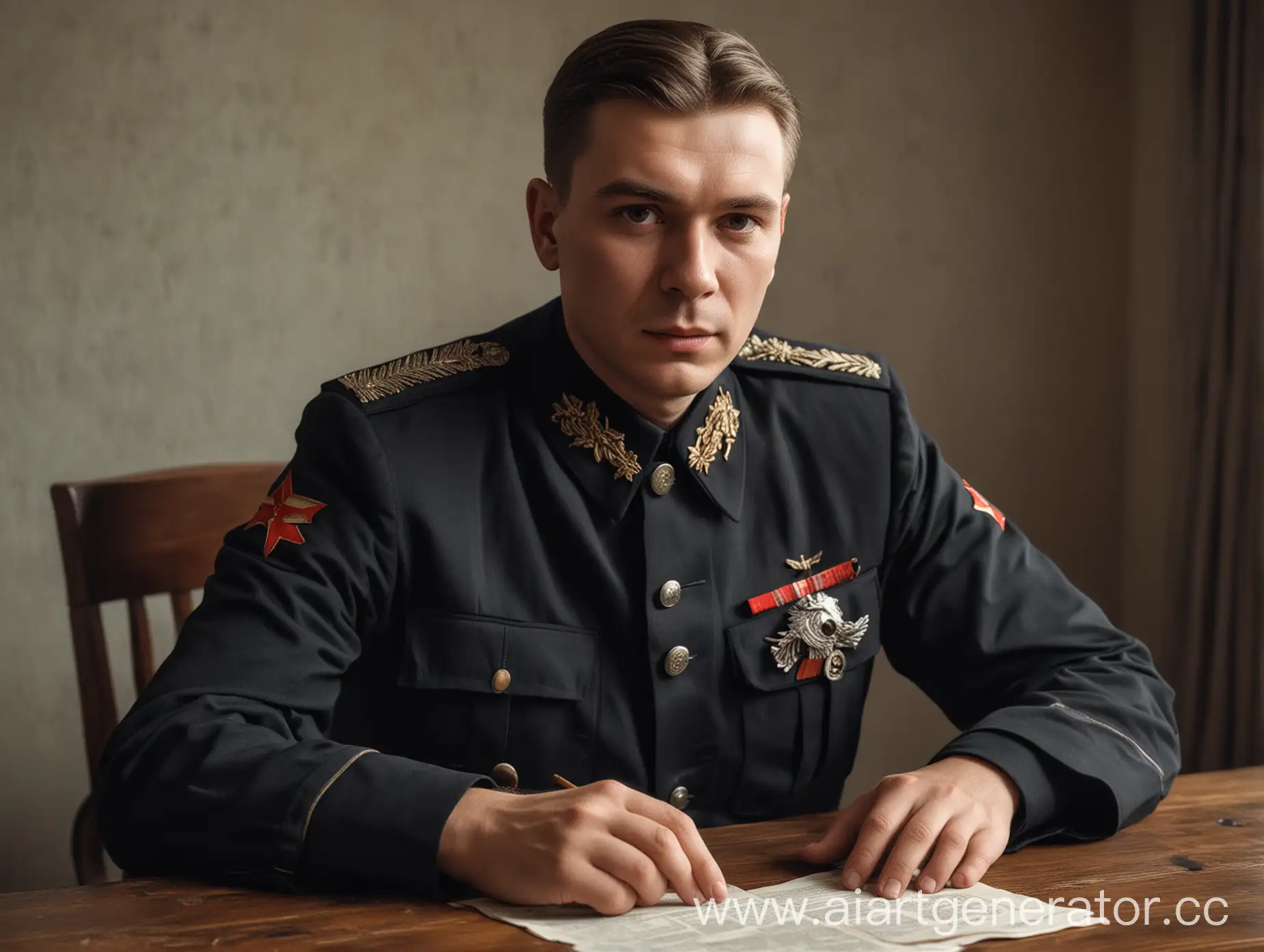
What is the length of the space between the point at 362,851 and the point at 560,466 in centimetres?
54

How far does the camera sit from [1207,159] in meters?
2.69

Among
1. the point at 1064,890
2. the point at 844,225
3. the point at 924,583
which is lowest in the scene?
the point at 1064,890

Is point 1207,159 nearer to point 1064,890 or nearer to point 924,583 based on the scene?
point 924,583

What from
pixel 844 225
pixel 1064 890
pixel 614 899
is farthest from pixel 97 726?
pixel 844 225

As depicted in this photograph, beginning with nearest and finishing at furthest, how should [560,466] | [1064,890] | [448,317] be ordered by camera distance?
[1064,890]
[560,466]
[448,317]

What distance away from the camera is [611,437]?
58.7 inches

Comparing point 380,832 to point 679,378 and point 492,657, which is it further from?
point 679,378

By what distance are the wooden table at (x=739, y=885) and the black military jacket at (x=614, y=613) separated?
0.05m

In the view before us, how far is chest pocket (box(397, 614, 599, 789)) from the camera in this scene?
140 cm

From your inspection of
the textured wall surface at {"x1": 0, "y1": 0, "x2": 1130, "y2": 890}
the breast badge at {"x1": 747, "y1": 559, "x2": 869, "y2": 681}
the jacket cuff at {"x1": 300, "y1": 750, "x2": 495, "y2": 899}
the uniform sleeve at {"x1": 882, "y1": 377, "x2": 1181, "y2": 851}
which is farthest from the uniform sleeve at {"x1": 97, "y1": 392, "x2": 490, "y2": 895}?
the textured wall surface at {"x1": 0, "y1": 0, "x2": 1130, "y2": 890}

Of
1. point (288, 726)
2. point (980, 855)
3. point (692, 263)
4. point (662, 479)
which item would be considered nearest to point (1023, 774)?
point (980, 855)

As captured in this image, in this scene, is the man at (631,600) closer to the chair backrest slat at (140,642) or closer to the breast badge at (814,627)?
the breast badge at (814,627)

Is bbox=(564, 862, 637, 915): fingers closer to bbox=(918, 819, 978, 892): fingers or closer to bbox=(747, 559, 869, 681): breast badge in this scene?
bbox=(918, 819, 978, 892): fingers

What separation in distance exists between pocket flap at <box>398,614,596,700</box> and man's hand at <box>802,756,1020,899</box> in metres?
0.34
